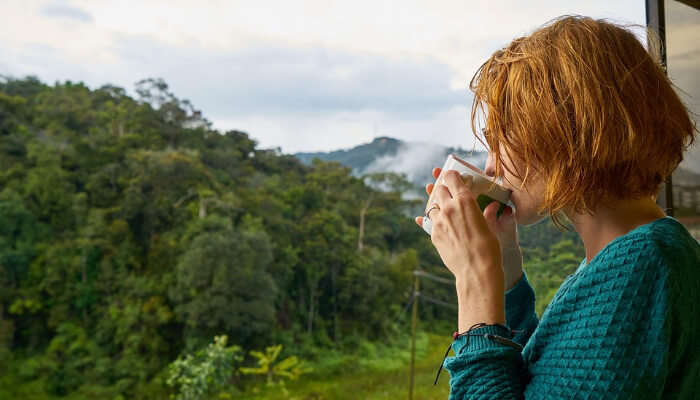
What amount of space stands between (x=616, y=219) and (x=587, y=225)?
0.03 meters

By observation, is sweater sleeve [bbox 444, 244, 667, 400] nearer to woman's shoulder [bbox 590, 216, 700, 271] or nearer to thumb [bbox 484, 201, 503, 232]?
woman's shoulder [bbox 590, 216, 700, 271]

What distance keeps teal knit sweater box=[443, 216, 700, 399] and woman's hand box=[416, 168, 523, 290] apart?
0.15m

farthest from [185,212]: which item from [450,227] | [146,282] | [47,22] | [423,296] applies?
[450,227]

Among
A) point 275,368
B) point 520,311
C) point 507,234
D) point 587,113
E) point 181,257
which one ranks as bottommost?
point 275,368

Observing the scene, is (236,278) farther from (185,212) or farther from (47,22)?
(47,22)

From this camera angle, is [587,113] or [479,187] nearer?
[587,113]

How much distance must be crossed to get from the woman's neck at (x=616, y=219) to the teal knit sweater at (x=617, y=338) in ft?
0.12

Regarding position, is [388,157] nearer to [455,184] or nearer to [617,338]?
[455,184]

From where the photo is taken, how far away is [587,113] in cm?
42

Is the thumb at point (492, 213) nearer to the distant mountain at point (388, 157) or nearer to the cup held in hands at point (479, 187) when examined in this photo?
the cup held in hands at point (479, 187)

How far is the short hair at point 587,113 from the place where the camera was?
0.42m

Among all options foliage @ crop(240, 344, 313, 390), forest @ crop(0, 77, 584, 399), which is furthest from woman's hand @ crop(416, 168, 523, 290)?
foliage @ crop(240, 344, 313, 390)

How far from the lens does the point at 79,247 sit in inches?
176

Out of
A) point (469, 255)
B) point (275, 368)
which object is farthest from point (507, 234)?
point (275, 368)
